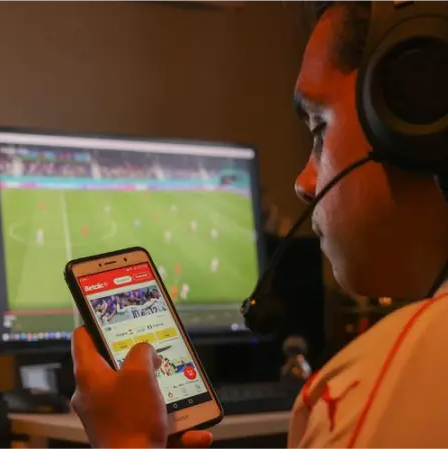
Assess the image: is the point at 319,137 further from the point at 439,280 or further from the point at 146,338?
the point at 146,338

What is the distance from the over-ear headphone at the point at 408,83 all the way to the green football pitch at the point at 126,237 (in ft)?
2.42

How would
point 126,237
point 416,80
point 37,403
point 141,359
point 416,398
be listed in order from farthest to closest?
point 126,237, point 37,403, point 141,359, point 416,80, point 416,398

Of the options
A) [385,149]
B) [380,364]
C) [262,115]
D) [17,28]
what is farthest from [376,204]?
[262,115]

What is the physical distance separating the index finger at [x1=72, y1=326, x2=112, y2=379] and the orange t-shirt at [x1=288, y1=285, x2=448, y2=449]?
23 centimetres

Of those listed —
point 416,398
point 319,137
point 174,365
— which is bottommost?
point 174,365

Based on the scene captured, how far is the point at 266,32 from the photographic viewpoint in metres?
1.84

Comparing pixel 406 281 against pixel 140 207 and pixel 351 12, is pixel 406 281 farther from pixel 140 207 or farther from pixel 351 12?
pixel 140 207

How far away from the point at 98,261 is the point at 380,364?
0.45 m

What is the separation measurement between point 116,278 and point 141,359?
0.20 metres

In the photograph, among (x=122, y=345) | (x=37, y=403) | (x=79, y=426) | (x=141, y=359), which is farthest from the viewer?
(x=37, y=403)

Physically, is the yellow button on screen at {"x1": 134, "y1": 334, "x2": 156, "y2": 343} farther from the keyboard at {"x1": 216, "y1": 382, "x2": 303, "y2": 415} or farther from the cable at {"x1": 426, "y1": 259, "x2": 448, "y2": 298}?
the cable at {"x1": 426, "y1": 259, "x2": 448, "y2": 298}

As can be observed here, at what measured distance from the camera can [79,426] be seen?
1023 mm

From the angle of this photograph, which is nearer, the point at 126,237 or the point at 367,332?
the point at 367,332

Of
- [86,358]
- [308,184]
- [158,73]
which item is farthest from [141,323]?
[158,73]
